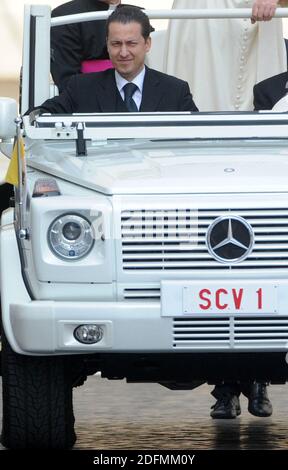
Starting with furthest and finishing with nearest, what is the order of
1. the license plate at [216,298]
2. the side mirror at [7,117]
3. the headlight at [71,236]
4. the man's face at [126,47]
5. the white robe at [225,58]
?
the white robe at [225,58] → the man's face at [126,47] → the side mirror at [7,117] → the headlight at [71,236] → the license plate at [216,298]

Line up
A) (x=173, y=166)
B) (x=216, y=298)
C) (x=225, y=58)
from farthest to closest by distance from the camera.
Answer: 1. (x=225, y=58)
2. (x=173, y=166)
3. (x=216, y=298)

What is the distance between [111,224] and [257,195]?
56 cm

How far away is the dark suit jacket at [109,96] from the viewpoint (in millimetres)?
8008

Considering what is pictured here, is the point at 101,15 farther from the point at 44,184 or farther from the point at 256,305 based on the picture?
the point at 256,305

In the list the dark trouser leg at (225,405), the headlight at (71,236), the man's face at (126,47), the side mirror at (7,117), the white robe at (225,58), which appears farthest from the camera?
the white robe at (225,58)

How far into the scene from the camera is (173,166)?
6535 mm

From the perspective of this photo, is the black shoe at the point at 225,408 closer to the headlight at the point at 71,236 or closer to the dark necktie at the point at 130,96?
the dark necktie at the point at 130,96

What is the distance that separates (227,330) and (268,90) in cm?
248

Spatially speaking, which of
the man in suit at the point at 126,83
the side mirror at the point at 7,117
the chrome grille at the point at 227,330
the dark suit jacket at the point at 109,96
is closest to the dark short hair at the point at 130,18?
the man in suit at the point at 126,83

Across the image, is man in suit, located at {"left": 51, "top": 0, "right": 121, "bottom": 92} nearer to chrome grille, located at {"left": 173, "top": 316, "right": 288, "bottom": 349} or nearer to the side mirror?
the side mirror

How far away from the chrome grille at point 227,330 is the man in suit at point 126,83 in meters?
2.16

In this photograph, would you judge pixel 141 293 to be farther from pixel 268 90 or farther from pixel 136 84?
pixel 268 90

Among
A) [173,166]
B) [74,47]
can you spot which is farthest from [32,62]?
[173,166]

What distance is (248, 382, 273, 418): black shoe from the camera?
8.32 meters
